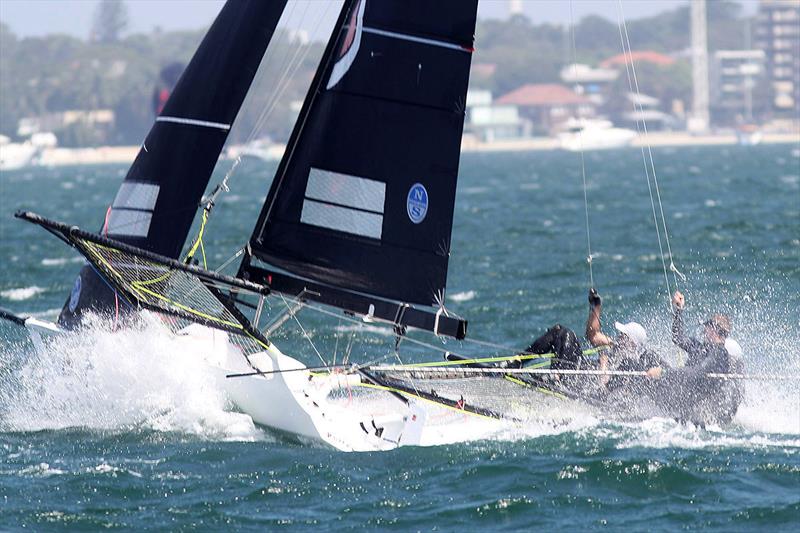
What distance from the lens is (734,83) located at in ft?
495

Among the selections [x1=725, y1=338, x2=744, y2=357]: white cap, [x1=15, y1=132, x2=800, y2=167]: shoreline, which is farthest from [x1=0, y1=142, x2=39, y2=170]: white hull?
[x1=725, y1=338, x2=744, y2=357]: white cap

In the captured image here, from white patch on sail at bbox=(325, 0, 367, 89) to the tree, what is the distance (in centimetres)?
15918

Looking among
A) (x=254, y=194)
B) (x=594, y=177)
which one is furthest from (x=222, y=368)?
(x=594, y=177)

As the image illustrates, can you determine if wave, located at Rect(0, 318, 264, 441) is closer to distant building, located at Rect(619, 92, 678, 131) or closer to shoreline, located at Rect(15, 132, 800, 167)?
shoreline, located at Rect(15, 132, 800, 167)

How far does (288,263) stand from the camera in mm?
11453

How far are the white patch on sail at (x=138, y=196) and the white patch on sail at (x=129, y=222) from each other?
0.16 ft

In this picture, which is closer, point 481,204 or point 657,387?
point 657,387

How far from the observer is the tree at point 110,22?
16600 cm

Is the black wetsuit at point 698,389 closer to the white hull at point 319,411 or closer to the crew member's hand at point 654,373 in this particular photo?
the crew member's hand at point 654,373

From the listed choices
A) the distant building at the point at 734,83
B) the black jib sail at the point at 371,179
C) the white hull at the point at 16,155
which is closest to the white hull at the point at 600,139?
the distant building at the point at 734,83

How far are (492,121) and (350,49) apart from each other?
131151mm

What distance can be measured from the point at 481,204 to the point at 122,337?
31110 mm

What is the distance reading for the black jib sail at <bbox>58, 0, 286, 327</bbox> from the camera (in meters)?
11.9

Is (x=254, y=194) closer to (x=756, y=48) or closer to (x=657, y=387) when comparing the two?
(x=657, y=387)
